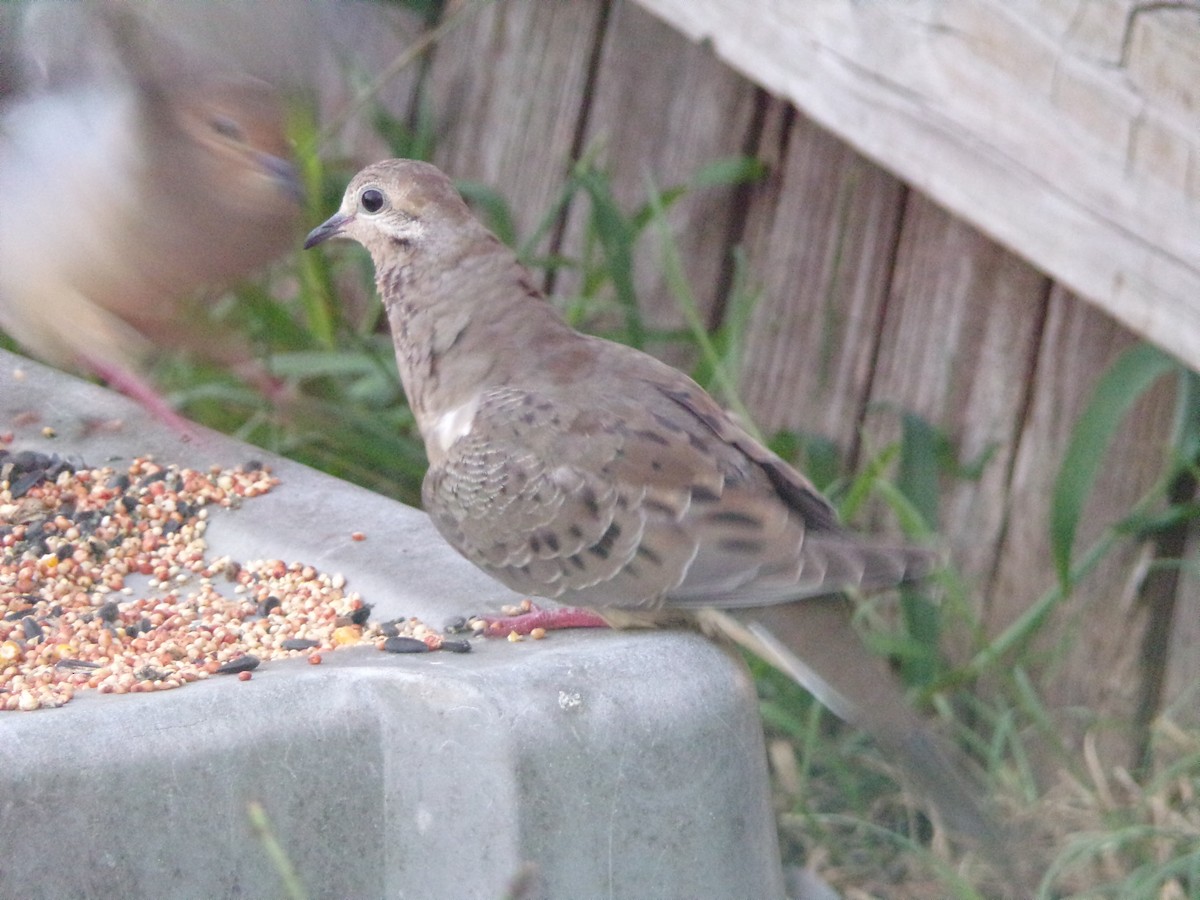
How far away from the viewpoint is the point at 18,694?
1813 millimetres

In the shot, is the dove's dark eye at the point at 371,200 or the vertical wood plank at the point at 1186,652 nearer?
the dove's dark eye at the point at 371,200

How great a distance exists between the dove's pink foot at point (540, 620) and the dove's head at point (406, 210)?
604 millimetres

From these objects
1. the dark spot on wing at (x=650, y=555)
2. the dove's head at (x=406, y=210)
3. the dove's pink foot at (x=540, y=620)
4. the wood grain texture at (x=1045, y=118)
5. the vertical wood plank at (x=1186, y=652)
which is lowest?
the vertical wood plank at (x=1186, y=652)

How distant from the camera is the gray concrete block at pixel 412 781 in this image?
1595 mm

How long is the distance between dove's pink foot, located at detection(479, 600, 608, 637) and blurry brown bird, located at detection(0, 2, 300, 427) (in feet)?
3.18

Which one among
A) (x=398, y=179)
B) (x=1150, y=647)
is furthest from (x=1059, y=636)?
(x=398, y=179)

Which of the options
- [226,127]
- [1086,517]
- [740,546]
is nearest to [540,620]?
[740,546]

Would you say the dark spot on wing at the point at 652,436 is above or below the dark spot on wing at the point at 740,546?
above

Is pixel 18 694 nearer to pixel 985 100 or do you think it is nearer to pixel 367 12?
pixel 985 100

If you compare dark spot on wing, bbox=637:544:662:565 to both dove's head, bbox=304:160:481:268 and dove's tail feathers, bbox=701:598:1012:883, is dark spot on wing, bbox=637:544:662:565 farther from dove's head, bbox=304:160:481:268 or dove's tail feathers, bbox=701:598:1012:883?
dove's head, bbox=304:160:481:268

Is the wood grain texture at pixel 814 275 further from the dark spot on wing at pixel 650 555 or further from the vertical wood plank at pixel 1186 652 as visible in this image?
the dark spot on wing at pixel 650 555

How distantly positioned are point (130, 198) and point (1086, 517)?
6.50 feet

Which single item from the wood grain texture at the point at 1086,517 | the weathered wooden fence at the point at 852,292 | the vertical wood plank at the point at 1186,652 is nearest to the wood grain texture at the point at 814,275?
the weathered wooden fence at the point at 852,292

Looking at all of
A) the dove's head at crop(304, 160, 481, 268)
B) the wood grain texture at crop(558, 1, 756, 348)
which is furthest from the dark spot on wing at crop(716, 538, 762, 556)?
the wood grain texture at crop(558, 1, 756, 348)
